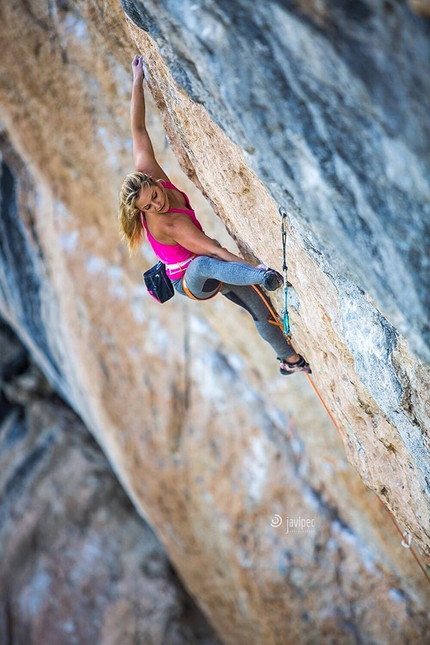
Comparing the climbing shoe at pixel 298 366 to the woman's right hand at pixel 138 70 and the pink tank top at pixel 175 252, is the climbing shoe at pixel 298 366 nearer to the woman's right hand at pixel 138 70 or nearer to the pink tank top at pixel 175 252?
the pink tank top at pixel 175 252

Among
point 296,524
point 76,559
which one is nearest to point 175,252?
point 296,524

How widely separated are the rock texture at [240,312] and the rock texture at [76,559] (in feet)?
2.88

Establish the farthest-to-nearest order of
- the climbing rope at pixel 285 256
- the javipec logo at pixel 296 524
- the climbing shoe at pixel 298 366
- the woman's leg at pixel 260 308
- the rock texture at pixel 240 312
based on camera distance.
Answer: the javipec logo at pixel 296 524 < the climbing shoe at pixel 298 366 < the woman's leg at pixel 260 308 < the climbing rope at pixel 285 256 < the rock texture at pixel 240 312

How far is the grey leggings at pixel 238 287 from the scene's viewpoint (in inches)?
106

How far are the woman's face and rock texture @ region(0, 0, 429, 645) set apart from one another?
27cm

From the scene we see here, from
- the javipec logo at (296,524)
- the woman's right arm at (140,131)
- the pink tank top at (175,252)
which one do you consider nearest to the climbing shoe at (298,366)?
the pink tank top at (175,252)

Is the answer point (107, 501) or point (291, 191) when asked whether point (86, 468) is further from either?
point (291, 191)

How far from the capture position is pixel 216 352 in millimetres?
5152

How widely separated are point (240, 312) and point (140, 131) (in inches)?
72.0

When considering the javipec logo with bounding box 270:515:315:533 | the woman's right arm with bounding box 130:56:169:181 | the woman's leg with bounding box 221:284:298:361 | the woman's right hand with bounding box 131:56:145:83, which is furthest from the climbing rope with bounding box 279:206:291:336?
the javipec logo with bounding box 270:515:315:533

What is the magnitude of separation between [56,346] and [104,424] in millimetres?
1070

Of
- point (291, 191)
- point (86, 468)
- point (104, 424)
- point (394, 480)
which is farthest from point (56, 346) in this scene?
point (291, 191)

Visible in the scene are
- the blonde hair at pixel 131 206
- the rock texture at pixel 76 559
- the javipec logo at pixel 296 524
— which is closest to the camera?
the blonde hair at pixel 131 206

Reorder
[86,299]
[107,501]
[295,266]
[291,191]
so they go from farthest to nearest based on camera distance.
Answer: [107,501] → [86,299] → [295,266] → [291,191]
